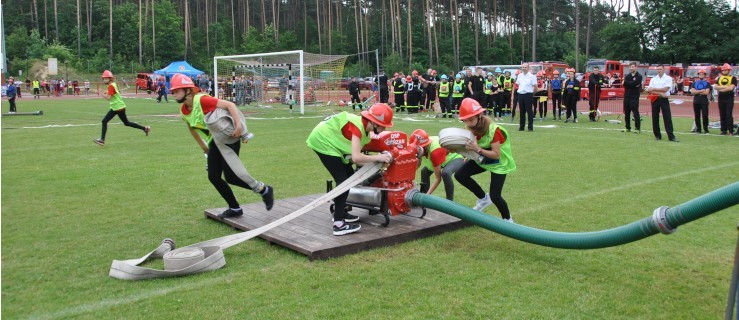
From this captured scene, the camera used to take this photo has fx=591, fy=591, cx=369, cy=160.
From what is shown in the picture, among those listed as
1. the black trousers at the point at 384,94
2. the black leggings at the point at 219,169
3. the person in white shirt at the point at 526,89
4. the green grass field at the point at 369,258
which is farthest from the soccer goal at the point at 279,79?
the black leggings at the point at 219,169

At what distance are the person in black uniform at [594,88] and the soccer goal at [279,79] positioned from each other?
12.4 m

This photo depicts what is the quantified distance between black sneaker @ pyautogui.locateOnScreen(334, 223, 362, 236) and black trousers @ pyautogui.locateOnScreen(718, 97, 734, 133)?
13.1 m

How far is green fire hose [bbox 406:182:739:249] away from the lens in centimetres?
365

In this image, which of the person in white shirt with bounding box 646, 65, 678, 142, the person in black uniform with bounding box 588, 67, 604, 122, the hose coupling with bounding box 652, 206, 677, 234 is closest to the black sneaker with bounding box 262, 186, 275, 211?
the hose coupling with bounding box 652, 206, 677, 234

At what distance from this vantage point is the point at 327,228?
629 centimetres

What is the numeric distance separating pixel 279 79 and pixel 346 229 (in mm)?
26875

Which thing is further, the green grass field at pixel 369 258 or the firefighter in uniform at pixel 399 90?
the firefighter in uniform at pixel 399 90

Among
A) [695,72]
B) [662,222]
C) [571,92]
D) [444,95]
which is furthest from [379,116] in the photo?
[695,72]

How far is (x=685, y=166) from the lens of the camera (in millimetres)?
10477

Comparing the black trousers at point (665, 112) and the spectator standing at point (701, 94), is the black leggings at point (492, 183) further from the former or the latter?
the spectator standing at point (701, 94)

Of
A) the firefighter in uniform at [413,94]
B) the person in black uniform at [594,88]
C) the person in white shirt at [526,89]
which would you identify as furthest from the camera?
the firefighter in uniform at [413,94]

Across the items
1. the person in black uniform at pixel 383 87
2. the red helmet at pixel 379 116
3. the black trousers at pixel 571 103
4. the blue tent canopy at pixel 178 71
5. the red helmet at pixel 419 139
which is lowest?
the red helmet at pixel 419 139

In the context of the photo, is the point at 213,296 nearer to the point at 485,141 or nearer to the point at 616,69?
the point at 485,141

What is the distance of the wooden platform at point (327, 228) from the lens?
18.4ft
